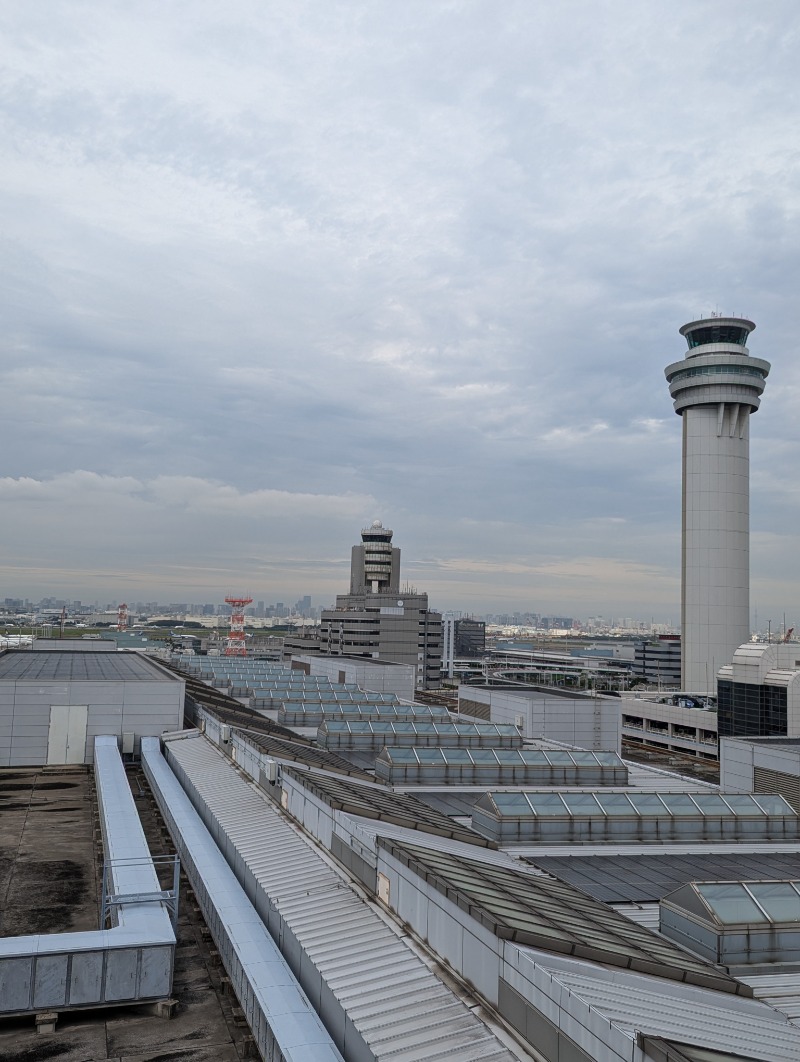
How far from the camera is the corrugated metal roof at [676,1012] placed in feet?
31.0

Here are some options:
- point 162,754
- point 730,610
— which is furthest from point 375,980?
point 730,610

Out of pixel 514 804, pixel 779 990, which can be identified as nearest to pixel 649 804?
pixel 514 804

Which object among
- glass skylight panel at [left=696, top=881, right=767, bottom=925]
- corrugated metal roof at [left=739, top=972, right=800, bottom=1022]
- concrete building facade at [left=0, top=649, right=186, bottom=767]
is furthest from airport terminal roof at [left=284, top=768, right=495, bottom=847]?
concrete building facade at [left=0, top=649, right=186, bottom=767]

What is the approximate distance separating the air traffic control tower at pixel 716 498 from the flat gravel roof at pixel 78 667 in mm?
79727

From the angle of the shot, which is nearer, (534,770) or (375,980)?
(375,980)

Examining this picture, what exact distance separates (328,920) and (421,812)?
934cm

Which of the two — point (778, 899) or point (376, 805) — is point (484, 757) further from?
point (778, 899)

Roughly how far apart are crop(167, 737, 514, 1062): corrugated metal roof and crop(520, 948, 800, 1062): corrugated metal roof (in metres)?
1.36

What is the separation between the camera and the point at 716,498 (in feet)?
391

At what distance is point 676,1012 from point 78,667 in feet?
196

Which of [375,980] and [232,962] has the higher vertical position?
[375,980]

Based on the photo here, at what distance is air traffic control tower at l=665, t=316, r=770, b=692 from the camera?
4628 inches

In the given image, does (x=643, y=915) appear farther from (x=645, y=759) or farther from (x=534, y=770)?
(x=645, y=759)

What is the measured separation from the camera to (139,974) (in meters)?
15.0
